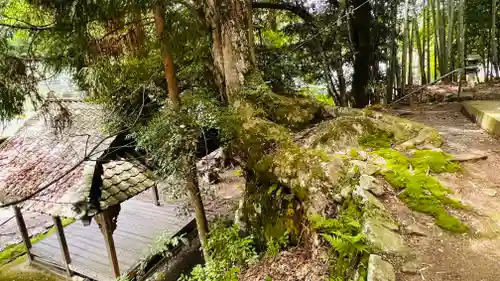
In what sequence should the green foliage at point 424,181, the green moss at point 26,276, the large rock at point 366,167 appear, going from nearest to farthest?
the green foliage at point 424,181
the large rock at point 366,167
the green moss at point 26,276

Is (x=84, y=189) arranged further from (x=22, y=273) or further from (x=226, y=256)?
(x=22, y=273)

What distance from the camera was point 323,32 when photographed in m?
6.63

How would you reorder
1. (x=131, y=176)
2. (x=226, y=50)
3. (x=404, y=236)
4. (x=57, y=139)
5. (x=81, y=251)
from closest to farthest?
(x=404, y=236) → (x=226, y=50) → (x=131, y=176) → (x=57, y=139) → (x=81, y=251)

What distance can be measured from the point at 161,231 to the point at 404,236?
491 centimetres

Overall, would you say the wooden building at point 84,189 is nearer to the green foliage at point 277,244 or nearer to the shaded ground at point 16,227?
the shaded ground at point 16,227

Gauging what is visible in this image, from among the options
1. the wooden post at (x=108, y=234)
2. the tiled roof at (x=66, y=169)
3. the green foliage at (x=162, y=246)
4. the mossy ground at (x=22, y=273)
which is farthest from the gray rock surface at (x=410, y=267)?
the mossy ground at (x=22, y=273)

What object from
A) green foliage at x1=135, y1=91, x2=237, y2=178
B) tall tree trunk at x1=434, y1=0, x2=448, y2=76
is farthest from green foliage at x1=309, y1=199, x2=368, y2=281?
tall tree trunk at x1=434, y1=0, x2=448, y2=76

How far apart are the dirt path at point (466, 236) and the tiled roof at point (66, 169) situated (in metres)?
2.97

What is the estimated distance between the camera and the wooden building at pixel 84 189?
382 centimetres

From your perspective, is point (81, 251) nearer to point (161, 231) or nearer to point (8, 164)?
point (161, 231)

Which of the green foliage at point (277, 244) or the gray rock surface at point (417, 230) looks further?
the green foliage at point (277, 244)

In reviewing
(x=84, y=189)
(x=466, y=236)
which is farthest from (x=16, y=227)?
(x=466, y=236)

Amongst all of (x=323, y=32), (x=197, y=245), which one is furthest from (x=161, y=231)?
(x=323, y=32)

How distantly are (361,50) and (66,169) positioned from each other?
248 inches
